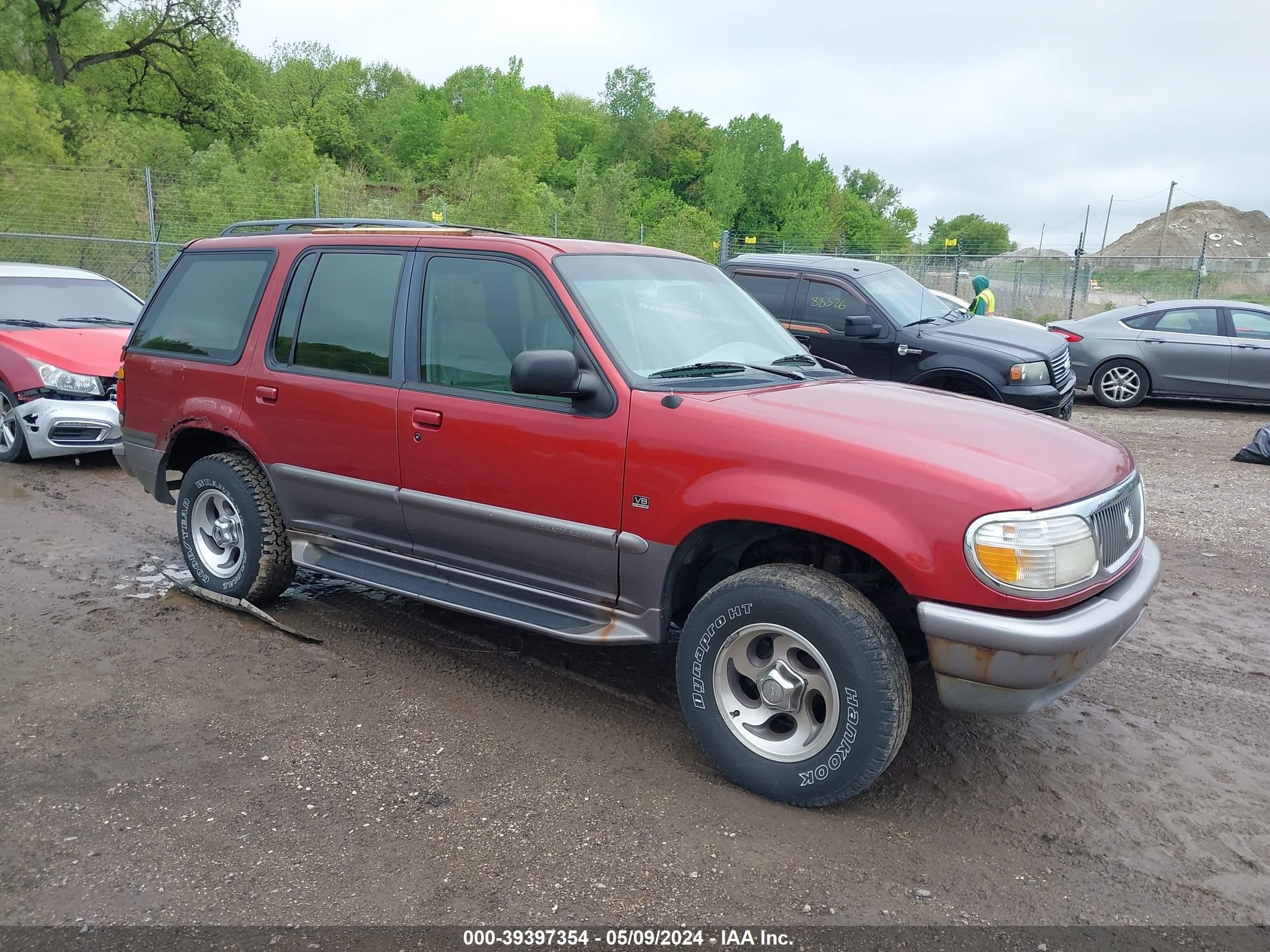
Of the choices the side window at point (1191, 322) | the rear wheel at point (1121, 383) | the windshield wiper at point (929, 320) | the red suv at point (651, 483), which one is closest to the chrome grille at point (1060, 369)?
the windshield wiper at point (929, 320)

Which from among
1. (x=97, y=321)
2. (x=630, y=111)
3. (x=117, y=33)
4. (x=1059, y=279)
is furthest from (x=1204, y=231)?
(x=97, y=321)

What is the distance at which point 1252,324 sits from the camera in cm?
1263

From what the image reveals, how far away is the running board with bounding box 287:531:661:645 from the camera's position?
3.77 metres

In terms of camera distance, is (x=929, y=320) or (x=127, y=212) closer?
(x=929, y=320)

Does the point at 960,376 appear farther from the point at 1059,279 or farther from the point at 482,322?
the point at 1059,279

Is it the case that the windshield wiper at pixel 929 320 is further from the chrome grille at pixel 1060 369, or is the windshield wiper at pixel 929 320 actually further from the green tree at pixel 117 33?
the green tree at pixel 117 33

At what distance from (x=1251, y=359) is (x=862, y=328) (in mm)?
6720

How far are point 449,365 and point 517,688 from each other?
146cm

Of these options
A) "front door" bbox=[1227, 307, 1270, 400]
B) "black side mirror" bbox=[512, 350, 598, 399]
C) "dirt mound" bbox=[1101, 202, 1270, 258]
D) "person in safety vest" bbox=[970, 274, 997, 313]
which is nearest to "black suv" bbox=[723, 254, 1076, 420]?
"person in safety vest" bbox=[970, 274, 997, 313]

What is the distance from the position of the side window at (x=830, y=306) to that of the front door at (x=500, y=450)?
5877mm

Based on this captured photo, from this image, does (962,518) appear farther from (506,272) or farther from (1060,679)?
(506,272)

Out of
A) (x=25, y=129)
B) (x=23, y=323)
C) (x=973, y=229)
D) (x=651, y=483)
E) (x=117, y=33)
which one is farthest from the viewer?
(x=973, y=229)

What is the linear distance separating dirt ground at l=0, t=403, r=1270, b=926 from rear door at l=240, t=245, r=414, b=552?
28.7 inches

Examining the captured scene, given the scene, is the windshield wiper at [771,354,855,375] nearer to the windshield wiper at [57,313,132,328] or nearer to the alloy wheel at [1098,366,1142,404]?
the windshield wiper at [57,313,132,328]
